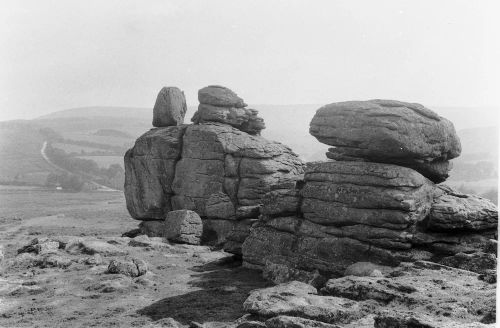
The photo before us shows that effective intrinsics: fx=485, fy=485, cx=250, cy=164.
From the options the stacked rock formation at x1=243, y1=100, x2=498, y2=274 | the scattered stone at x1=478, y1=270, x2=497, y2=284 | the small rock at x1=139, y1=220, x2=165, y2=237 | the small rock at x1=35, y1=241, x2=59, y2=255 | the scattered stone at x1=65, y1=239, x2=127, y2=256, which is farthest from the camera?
the small rock at x1=139, y1=220, x2=165, y2=237

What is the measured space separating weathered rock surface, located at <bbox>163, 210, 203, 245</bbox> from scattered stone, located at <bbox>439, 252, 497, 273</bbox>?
26.6 metres

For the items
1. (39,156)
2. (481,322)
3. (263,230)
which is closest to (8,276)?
(263,230)

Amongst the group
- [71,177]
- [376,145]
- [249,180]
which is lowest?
[71,177]

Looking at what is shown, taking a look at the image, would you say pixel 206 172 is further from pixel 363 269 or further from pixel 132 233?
pixel 363 269

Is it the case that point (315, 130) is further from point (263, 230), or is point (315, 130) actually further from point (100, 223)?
point (100, 223)

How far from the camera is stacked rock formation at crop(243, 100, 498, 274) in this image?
29391 millimetres

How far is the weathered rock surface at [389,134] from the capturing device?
30734 millimetres

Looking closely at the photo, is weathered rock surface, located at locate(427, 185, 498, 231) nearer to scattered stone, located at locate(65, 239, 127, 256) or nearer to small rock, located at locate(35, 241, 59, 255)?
scattered stone, located at locate(65, 239, 127, 256)

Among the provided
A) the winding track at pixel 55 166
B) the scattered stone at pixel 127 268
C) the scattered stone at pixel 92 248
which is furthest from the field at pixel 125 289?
the winding track at pixel 55 166

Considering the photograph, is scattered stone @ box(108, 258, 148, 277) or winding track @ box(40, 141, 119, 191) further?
winding track @ box(40, 141, 119, 191)

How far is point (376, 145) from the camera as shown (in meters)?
31.0

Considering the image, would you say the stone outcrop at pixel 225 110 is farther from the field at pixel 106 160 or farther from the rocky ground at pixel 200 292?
the field at pixel 106 160

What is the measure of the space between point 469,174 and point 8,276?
122 m

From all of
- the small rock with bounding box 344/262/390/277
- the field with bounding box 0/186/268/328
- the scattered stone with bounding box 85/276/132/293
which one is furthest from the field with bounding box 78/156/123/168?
the small rock with bounding box 344/262/390/277
